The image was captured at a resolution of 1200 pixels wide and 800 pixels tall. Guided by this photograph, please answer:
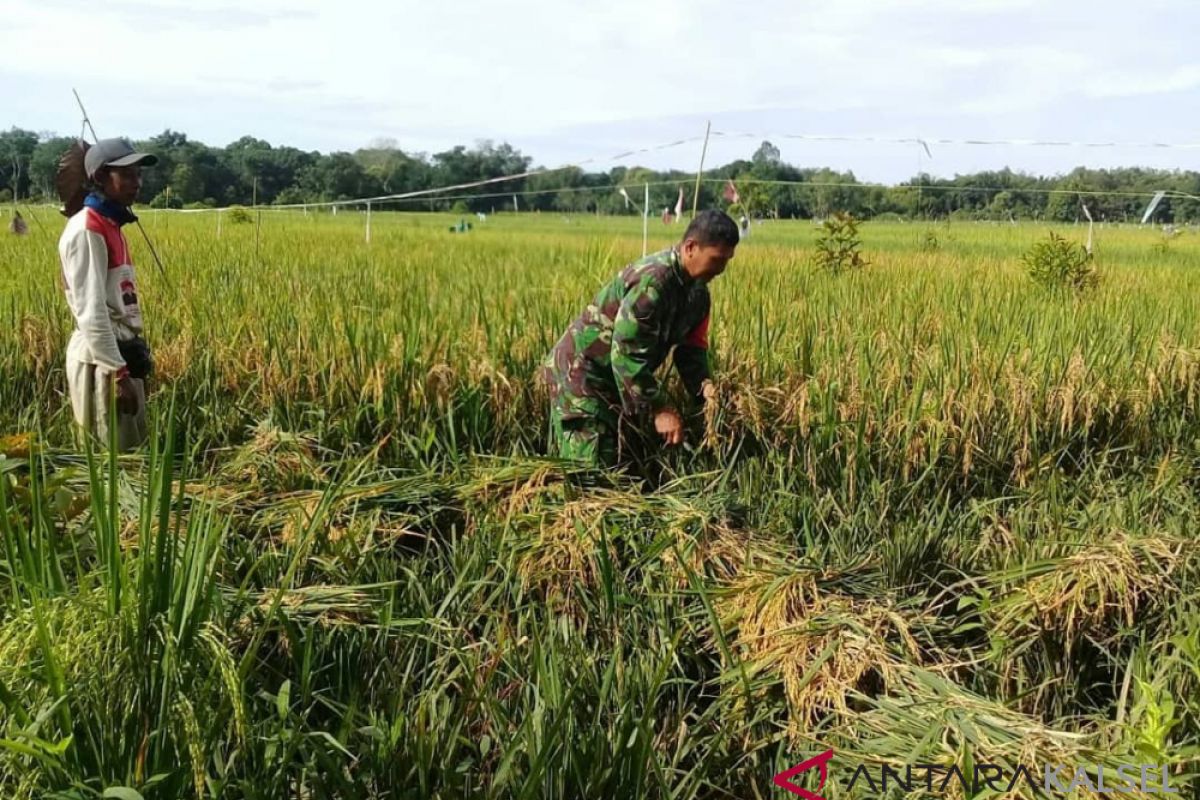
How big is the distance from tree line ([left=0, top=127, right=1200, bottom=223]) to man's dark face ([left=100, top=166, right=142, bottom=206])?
0.36 meters

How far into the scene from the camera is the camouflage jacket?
9.14 ft

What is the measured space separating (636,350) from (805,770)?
1.39m

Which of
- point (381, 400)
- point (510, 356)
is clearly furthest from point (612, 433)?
point (381, 400)

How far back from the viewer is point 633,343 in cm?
279

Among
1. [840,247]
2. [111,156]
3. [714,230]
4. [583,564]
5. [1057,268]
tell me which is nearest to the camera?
[583,564]

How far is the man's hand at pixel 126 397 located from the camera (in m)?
2.88

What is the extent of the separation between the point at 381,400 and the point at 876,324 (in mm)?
2402

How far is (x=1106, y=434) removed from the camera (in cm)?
337

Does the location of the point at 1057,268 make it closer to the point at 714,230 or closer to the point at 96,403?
the point at 714,230

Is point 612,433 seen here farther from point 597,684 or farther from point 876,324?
point 876,324

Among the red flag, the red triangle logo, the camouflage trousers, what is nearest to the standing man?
the camouflage trousers

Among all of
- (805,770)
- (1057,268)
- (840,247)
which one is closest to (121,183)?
(805,770)

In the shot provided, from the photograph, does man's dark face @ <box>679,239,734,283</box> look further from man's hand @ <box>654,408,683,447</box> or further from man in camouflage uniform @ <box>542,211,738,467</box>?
man's hand @ <box>654,408,683,447</box>

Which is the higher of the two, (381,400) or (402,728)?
(381,400)
